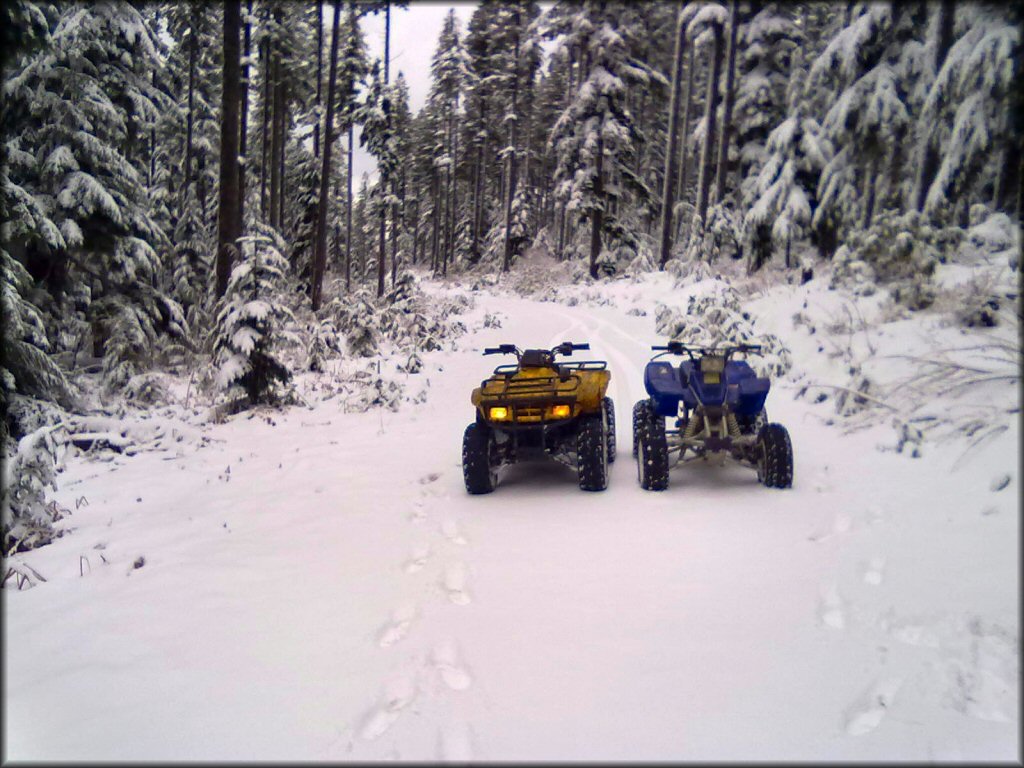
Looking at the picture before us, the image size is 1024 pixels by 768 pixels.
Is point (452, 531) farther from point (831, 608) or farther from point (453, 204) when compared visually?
point (453, 204)

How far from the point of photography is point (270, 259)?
30.9 feet

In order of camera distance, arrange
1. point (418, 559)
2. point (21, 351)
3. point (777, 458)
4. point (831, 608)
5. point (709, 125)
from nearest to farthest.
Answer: point (831, 608) < point (418, 559) < point (777, 458) < point (21, 351) < point (709, 125)

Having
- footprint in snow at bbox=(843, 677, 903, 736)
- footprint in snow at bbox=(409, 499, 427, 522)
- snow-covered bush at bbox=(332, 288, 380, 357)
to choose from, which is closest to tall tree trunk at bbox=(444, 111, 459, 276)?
snow-covered bush at bbox=(332, 288, 380, 357)

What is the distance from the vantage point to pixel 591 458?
5.85 m

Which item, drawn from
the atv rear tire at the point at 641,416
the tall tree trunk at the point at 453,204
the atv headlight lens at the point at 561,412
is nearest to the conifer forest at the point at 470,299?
the atv rear tire at the point at 641,416

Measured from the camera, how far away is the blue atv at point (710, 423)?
5.60 metres

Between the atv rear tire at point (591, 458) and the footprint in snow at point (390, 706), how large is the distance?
316cm

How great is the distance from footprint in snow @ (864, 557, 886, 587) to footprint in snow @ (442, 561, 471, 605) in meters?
2.40

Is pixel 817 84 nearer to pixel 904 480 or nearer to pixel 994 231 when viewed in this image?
pixel 904 480

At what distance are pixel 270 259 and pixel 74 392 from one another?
11.3ft

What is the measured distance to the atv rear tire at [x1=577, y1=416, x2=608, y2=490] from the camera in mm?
5848

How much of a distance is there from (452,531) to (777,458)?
2.99 m

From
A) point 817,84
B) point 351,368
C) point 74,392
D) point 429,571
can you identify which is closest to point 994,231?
point 429,571

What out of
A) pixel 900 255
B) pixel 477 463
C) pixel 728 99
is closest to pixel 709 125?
pixel 728 99
